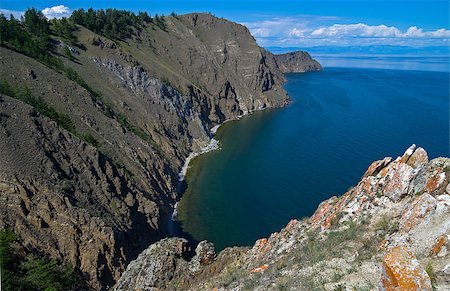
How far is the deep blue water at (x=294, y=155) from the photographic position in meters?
47.6

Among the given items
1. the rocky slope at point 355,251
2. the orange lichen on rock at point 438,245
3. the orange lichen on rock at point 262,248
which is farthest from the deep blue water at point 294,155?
the orange lichen on rock at point 438,245

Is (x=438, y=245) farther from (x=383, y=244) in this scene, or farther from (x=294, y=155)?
(x=294, y=155)

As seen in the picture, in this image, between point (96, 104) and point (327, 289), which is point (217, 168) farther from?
point (327, 289)

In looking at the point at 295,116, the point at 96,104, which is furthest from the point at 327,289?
the point at 295,116

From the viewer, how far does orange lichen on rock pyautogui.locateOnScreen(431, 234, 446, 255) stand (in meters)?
11.9

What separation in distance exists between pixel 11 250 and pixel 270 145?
60.5m

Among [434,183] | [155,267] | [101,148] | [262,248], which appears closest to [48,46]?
[101,148]

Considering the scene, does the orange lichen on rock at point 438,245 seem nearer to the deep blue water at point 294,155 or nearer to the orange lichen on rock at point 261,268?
the orange lichen on rock at point 261,268

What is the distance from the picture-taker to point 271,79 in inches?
5394

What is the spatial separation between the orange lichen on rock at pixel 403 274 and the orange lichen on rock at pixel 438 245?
13.9 ft

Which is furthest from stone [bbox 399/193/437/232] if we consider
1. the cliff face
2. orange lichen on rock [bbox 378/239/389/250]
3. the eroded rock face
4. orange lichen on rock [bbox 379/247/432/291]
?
the cliff face

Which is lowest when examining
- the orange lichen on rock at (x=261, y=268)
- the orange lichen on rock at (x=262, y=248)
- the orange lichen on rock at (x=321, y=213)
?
the orange lichen on rock at (x=262, y=248)

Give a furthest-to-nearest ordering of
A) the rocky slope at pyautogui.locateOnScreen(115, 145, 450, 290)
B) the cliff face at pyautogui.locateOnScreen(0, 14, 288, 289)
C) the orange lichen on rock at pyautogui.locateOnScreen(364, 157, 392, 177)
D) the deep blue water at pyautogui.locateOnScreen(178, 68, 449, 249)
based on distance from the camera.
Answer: the deep blue water at pyautogui.locateOnScreen(178, 68, 449, 249)
the cliff face at pyautogui.locateOnScreen(0, 14, 288, 289)
the orange lichen on rock at pyautogui.locateOnScreen(364, 157, 392, 177)
the rocky slope at pyautogui.locateOnScreen(115, 145, 450, 290)

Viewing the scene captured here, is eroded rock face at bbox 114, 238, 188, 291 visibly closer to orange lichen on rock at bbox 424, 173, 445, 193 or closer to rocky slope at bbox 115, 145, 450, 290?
rocky slope at bbox 115, 145, 450, 290
